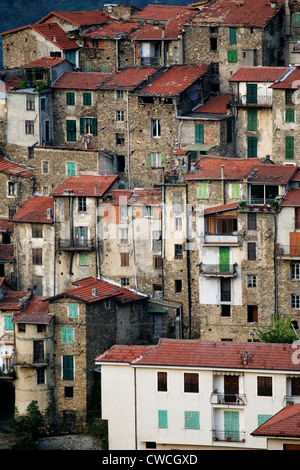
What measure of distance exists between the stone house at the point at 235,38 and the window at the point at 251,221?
16269mm

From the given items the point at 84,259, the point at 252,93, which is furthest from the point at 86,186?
the point at 252,93

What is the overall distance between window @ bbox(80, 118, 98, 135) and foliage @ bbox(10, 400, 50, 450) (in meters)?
21.4

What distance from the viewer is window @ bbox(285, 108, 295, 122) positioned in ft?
377

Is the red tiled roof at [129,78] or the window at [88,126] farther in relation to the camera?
the window at [88,126]

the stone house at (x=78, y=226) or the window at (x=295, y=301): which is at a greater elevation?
the stone house at (x=78, y=226)

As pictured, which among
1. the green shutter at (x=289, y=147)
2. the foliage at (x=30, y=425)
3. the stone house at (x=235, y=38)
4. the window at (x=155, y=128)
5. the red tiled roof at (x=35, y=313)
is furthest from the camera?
the stone house at (x=235, y=38)

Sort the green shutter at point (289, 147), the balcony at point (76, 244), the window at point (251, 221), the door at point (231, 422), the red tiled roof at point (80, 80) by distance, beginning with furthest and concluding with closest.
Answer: the red tiled roof at point (80, 80)
the green shutter at point (289, 147)
the balcony at point (76, 244)
the window at point (251, 221)
the door at point (231, 422)

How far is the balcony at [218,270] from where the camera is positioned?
10906 cm

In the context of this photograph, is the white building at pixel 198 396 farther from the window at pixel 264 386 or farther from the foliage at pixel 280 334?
the foliage at pixel 280 334

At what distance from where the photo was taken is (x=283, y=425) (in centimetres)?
9312

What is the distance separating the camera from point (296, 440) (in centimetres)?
9169

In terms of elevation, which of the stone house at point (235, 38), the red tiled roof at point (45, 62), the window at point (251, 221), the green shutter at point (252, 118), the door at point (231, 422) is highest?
the stone house at point (235, 38)

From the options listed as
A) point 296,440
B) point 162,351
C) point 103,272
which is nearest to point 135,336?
point 103,272

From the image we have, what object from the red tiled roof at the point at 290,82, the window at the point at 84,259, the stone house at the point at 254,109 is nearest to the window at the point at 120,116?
the stone house at the point at 254,109
